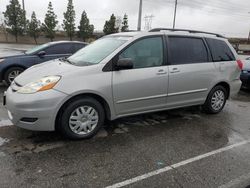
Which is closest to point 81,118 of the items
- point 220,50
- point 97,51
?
point 97,51

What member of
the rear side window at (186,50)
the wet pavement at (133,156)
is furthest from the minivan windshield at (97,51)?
the wet pavement at (133,156)

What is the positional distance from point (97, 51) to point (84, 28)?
46208mm

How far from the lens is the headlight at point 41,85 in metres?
3.20

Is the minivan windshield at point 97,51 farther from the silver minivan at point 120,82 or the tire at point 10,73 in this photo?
the tire at point 10,73

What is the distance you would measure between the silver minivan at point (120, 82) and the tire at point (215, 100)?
0.9 inches

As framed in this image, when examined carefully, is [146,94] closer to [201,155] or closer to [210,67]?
[201,155]

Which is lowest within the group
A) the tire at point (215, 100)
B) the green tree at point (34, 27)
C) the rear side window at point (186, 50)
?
the tire at point (215, 100)

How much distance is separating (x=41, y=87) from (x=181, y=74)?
8.13 ft

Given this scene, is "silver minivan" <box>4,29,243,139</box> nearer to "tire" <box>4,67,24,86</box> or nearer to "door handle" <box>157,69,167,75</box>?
"door handle" <box>157,69,167,75</box>

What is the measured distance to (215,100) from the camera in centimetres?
502

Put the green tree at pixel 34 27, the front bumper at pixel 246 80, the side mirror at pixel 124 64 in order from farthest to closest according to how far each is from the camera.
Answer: the green tree at pixel 34 27 < the front bumper at pixel 246 80 < the side mirror at pixel 124 64

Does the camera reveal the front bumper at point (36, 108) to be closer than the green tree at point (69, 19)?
Yes

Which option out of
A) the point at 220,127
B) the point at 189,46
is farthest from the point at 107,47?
the point at 220,127

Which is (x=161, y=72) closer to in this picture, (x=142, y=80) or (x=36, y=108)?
(x=142, y=80)
